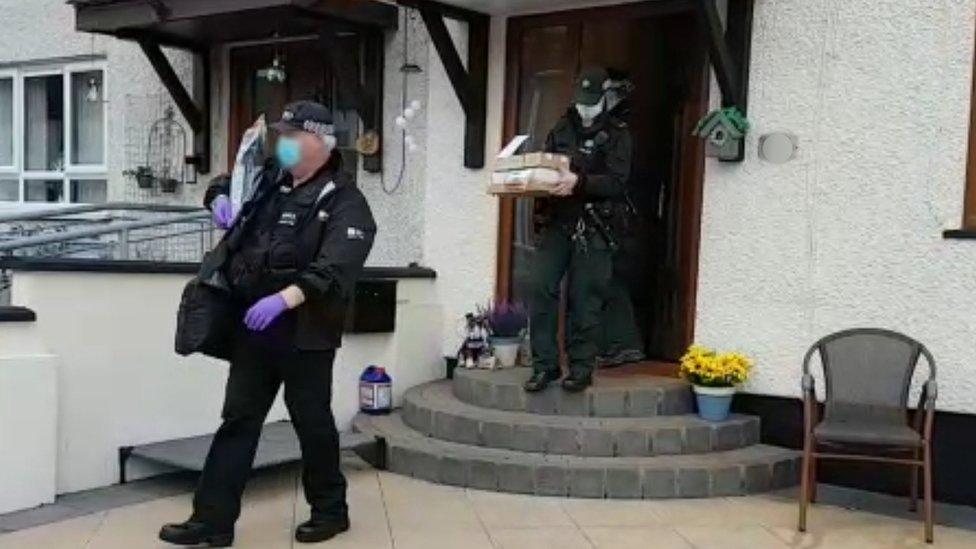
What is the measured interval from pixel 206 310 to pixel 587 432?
7.19 ft

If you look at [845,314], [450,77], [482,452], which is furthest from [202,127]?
[845,314]

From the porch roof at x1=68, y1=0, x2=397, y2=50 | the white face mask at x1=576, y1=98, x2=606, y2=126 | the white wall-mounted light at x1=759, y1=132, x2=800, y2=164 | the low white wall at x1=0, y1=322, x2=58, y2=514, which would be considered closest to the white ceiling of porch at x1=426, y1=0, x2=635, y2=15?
the porch roof at x1=68, y1=0, x2=397, y2=50

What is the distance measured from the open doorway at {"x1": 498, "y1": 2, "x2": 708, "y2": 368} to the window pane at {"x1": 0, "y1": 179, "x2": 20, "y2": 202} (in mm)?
5438

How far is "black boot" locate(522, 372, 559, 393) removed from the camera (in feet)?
18.5

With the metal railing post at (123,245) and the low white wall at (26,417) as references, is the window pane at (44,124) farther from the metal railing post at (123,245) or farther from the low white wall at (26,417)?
the low white wall at (26,417)

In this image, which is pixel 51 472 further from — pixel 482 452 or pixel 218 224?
pixel 482 452

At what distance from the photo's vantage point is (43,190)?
30.9 ft

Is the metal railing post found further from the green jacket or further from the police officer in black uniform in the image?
the green jacket

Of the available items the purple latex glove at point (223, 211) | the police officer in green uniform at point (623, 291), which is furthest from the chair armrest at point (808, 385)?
the purple latex glove at point (223, 211)

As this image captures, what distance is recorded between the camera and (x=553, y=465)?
5.14m

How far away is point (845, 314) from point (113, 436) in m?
3.90

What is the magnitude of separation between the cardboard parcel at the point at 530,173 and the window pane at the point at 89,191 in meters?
4.95

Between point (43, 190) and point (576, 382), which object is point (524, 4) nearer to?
point (576, 382)

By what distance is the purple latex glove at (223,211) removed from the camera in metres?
4.22
